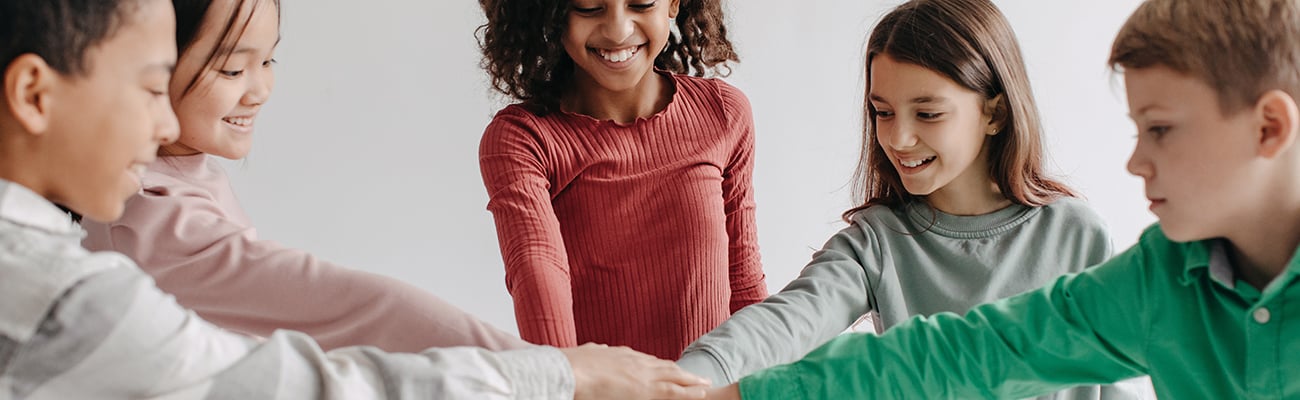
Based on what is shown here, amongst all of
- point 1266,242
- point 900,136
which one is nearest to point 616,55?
point 900,136

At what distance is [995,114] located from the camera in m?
1.61

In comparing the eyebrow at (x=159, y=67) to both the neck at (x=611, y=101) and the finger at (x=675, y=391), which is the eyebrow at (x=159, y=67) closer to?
the finger at (x=675, y=391)

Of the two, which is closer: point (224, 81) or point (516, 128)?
point (224, 81)

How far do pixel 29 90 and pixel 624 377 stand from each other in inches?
22.3

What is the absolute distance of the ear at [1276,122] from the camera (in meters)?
1.08

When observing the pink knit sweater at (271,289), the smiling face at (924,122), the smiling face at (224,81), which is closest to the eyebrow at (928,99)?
the smiling face at (924,122)

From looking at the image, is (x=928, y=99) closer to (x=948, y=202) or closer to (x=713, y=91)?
(x=948, y=202)

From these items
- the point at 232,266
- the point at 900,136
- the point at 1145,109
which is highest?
the point at 1145,109

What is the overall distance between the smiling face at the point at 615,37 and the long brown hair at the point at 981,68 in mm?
276

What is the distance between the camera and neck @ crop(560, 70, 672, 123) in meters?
1.76

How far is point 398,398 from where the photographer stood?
1.04 m

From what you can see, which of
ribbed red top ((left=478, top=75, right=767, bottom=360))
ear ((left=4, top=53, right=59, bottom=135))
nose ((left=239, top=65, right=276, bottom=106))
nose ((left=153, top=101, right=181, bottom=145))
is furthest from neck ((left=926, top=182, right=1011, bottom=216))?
ear ((left=4, top=53, right=59, bottom=135))

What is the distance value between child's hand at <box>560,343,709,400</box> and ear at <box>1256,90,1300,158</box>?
553mm

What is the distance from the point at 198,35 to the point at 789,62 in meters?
2.17
